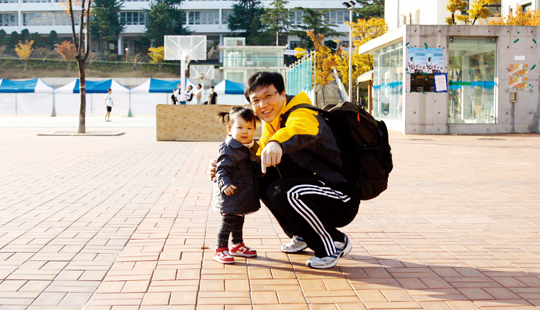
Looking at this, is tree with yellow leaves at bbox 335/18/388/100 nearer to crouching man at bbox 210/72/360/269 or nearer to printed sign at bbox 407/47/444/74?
printed sign at bbox 407/47/444/74

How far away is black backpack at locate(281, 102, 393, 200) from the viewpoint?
3555mm

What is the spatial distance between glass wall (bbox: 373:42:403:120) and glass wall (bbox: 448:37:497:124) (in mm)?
1674

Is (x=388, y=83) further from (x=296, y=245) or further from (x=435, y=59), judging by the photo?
(x=296, y=245)

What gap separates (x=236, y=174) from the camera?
12.0 ft

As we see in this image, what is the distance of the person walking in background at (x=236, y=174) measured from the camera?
3604 millimetres

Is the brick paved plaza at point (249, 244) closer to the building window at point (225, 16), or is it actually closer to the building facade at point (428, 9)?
the building facade at point (428, 9)

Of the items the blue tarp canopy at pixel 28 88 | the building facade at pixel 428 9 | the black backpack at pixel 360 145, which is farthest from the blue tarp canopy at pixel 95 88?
the black backpack at pixel 360 145

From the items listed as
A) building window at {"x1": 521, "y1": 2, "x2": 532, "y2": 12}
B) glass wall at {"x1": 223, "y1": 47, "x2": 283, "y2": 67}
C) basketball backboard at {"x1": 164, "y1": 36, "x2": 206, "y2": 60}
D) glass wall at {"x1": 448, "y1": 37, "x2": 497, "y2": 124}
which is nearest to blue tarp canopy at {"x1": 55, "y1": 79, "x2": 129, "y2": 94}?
glass wall at {"x1": 223, "y1": 47, "x2": 283, "y2": 67}

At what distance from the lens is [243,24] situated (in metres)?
74.1

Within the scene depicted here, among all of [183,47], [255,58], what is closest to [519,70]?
[183,47]

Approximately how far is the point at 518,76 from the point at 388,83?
14.4 ft

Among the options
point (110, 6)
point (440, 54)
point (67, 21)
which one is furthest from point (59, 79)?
point (440, 54)

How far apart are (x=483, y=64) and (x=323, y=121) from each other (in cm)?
1630

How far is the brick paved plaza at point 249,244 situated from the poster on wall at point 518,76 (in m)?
10.8
